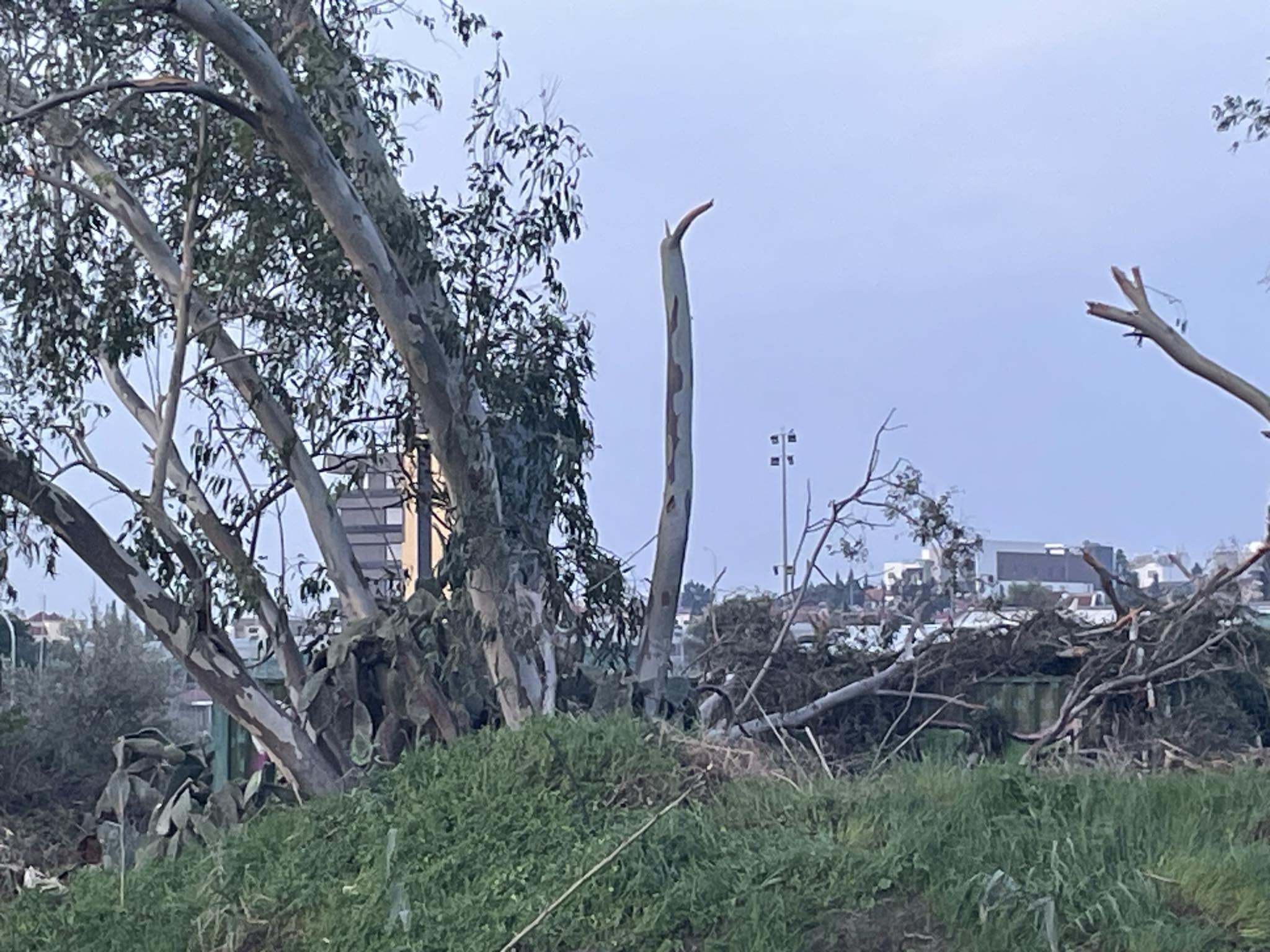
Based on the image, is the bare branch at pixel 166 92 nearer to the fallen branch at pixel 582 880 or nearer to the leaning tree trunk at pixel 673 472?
the leaning tree trunk at pixel 673 472

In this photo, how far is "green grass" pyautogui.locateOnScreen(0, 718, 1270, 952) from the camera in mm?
5770

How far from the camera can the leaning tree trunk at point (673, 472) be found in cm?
1045

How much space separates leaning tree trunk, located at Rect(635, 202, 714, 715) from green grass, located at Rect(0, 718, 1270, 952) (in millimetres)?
2381

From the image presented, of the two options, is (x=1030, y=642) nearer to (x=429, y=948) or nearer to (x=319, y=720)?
(x=319, y=720)

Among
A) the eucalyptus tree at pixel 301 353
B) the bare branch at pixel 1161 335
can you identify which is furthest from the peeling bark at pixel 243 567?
the bare branch at pixel 1161 335

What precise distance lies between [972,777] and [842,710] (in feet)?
15.7

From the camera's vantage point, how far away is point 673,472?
34.9 feet

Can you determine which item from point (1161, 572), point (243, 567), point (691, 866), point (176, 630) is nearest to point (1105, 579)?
point (1161, 572)

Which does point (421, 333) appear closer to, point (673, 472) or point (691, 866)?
point (673, 472)

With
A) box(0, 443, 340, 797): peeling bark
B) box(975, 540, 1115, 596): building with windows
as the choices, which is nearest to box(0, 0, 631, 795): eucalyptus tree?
box(0, 443, 340, 797): peeling bark

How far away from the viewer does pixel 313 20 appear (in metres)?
9.41

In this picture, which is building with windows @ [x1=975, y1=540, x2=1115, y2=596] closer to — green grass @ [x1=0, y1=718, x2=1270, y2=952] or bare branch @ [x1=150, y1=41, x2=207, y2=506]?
green grass @ [x1=0, y1=718, x2=1270, y2=952]

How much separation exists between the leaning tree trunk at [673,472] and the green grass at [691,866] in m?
2.38

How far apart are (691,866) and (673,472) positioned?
4.60 meters
